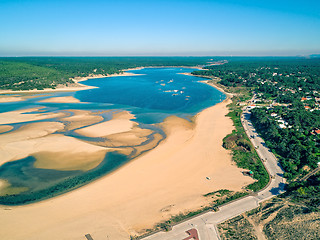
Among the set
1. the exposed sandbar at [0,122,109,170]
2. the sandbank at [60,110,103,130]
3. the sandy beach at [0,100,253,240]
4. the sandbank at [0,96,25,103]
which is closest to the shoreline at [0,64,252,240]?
the sandy beach at [0,100,253,240]

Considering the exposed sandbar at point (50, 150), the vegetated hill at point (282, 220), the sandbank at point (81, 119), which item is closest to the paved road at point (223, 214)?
the vegetated hill at point (282, 220)

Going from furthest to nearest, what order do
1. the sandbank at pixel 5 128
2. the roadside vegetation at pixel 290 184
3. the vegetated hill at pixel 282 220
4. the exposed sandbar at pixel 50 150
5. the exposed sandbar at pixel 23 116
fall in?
the exposed sandbar at pixel 23 116 < the sandbank at pixel 5 128 < the exposed sandbar at pixel 50 150 < the roadside vegetation at pixel 290 184 < the vegetated hill at pixel 282 220

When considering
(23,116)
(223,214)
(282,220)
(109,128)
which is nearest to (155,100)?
(109,128)

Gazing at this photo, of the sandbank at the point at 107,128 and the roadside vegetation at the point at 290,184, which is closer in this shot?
the roadside vegetation at the point at 290,184

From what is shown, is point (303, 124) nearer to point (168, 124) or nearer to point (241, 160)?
point (241, 160)

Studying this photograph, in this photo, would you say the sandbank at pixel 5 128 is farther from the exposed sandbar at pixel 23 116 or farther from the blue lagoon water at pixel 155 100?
the blue lagoon water at pixel 155 100

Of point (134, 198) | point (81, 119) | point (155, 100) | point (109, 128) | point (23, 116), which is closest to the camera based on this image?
point (134, 198)

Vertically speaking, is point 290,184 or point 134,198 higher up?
point 290,184

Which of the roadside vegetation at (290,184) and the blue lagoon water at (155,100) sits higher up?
the blue lagoon water at (155,100)

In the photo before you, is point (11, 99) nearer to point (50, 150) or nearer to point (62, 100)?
point (62, 100)
